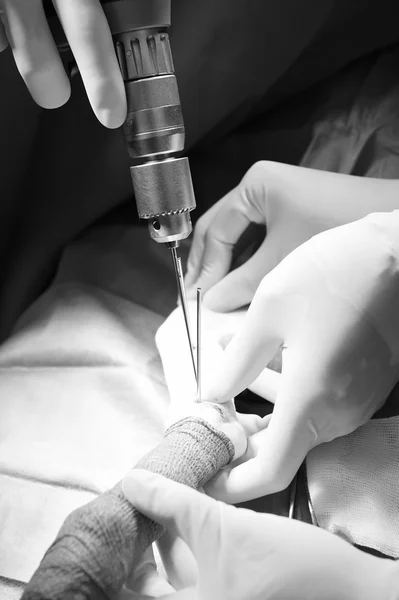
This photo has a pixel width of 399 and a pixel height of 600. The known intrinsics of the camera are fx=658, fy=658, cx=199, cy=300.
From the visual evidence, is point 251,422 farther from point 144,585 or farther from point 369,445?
point 144,585

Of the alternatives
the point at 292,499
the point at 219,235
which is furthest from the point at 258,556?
the point at 219,235

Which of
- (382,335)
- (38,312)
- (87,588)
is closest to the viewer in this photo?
(87,588)

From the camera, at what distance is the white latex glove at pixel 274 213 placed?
0.99 m

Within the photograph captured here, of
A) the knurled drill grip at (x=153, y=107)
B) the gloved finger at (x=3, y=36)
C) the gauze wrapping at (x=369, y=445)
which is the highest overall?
the gloved finger at (x=3, y=36)

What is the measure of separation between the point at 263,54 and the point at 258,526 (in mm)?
858

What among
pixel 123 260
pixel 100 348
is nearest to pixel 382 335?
pixel 100 348

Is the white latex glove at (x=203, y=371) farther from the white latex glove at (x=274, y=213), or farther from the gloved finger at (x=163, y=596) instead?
the gloved finger at (x=163, y=596)

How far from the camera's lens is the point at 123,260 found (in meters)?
1.23

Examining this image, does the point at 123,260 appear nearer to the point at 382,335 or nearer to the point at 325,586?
the point at 382,335

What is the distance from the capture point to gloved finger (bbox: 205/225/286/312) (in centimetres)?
104

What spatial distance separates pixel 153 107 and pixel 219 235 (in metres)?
0.36

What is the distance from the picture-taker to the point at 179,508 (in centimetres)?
64

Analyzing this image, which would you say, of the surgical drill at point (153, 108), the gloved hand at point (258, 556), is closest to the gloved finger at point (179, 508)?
the gloved hand at point (258, 556)

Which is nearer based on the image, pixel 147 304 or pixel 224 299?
pixel 224 299
